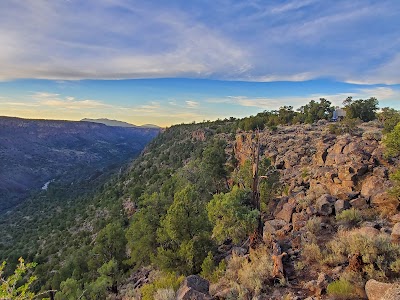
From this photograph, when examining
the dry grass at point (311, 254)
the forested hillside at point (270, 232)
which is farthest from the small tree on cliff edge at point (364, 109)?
the dry grass at point (311, 254)

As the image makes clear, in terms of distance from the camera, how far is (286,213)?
15266 mm

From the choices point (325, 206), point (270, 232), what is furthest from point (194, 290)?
point (325, 206)

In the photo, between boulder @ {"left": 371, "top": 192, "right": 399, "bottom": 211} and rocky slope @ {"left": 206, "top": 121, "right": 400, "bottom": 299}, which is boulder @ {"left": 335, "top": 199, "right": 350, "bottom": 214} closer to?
rocky slope @ {"left": 206, "top": 121, "right": 400, "bottom": 299}

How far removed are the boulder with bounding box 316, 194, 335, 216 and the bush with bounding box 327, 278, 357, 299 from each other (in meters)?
6.06

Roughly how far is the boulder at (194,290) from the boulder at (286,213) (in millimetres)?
6038

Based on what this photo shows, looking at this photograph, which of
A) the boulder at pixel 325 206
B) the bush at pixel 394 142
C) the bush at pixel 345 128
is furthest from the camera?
the bush at pixel 345 128

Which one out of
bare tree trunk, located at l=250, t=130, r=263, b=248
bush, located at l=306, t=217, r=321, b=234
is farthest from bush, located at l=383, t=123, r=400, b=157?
bare tree trunk, located at l=250, t=130, r=263, b=248

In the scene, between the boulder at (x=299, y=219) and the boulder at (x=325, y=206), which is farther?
the boulder at (x=325, y=206)

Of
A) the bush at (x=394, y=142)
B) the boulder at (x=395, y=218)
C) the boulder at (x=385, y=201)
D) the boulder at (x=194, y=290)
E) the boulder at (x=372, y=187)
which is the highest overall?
the bush at (x=394, y=142)

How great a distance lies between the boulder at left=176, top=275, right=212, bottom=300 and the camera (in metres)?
9.17

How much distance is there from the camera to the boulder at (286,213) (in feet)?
49.0

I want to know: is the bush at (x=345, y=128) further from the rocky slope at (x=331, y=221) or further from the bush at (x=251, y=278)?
the bush at (x=251, y=278)

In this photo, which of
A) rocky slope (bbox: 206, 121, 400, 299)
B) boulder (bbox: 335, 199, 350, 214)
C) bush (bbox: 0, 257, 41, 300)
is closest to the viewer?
bush (bbox: 0, 257, 41, 300)

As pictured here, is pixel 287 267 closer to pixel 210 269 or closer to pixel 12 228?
pixel 210 269
